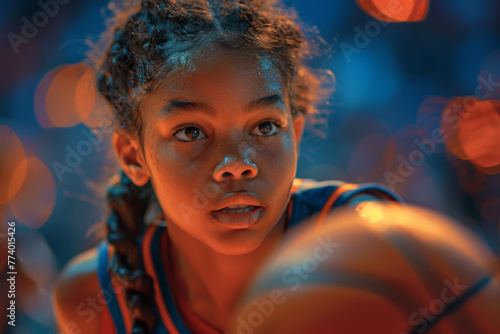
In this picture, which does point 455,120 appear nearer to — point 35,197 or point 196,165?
point 196,165

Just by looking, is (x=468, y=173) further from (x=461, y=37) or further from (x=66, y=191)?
(x=66, y=191)

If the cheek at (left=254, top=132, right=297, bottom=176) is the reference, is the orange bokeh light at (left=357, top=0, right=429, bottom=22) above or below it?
below

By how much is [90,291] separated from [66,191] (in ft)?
2.47

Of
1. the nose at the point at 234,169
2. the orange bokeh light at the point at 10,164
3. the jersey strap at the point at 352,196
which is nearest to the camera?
the nose at the point at 234,169

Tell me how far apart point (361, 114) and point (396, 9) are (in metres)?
0.35

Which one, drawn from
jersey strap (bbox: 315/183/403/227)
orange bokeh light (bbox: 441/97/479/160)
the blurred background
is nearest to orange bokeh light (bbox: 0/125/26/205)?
the blurred background

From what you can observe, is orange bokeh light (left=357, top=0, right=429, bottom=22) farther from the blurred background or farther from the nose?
the nose

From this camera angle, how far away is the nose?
627mm

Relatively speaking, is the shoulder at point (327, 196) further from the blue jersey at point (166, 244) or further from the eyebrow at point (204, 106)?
the eyebrow at point (204, 106)

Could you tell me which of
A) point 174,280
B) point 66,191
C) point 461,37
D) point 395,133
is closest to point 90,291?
point 174,280

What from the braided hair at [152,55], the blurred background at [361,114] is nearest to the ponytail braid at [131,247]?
the braided hair at [152,55]

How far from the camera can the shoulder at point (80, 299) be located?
0.84 metres

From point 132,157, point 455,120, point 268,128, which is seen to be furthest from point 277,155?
point 455,120

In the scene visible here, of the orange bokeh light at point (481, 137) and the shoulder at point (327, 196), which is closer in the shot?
the shoulder at point (327, 196)
